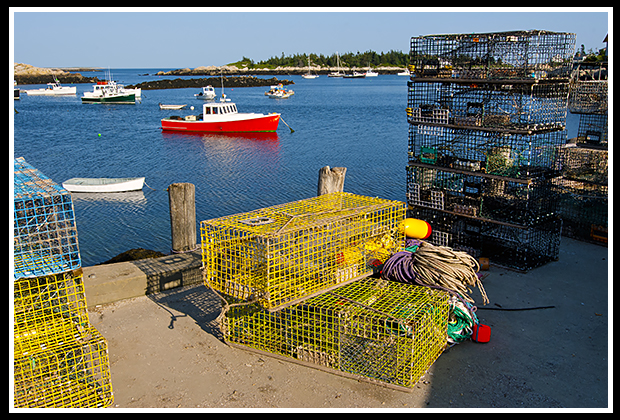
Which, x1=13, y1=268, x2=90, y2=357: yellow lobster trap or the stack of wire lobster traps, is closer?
x1=13, y1=268, x2=90, y2=357: yellow lobster trap

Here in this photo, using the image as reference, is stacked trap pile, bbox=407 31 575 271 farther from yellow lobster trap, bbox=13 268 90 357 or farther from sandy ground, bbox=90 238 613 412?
yellow lobster trap, bbox=13 268 90 357

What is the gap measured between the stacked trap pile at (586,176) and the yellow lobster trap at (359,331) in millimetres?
6610

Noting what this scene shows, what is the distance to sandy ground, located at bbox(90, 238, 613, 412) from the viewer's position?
638cm

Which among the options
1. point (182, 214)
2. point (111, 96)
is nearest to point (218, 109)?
point (182, 214)

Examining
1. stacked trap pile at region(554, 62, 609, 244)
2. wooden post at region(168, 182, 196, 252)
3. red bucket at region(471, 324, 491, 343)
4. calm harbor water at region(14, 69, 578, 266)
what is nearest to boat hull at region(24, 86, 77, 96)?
calm harbor water at region(14, 69, 578, 266)

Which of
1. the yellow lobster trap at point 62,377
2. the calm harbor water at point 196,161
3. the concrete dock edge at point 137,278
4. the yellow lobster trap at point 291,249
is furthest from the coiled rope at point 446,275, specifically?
the calm harbor water at point 196,161

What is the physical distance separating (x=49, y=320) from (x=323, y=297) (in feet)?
10.6

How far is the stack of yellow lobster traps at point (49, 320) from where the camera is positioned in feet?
18.9

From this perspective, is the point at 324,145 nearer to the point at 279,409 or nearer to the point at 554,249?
the point at 554,249

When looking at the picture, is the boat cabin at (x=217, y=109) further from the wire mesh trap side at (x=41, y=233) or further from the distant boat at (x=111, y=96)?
the wire mesh trap side at (x=41, y=233)

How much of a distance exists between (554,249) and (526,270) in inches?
43.1

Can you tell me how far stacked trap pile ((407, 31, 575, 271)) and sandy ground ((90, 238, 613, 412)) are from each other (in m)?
1.87

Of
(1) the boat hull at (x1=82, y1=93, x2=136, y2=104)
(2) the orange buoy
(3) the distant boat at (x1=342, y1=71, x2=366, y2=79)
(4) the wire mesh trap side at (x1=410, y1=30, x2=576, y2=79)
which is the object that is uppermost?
(3) the distant boat at (x1=342, y1=71, x2=366, y2=79)

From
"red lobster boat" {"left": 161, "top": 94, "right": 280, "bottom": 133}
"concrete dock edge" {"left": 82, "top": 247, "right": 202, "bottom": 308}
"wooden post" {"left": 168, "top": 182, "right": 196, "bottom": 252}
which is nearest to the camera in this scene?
→ "concrete dock edge" {"left": 82, "top": 247, "right": 202, "bottom": 308}
